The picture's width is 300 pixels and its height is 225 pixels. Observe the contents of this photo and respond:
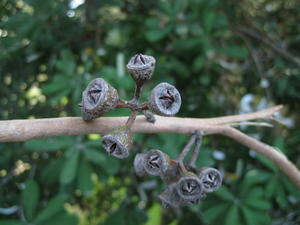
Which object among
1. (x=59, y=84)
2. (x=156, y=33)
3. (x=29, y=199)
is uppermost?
(x=156, y=33)

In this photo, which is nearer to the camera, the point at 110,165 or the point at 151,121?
the point at 151,121

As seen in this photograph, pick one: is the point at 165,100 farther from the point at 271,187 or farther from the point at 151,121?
the point at 271,187

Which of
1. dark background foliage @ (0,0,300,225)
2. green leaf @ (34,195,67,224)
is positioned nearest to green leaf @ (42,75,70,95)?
dark background foliage @ (0,0,300,225)

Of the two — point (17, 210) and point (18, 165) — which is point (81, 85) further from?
point (17, 210)

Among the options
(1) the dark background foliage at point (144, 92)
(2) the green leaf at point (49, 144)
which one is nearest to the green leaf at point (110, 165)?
(1) the dark background foliage at point (144, 92)

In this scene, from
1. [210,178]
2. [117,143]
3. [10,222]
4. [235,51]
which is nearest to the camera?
[117,143]

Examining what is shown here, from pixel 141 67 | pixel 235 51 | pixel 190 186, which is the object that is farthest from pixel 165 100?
pixel 235 51

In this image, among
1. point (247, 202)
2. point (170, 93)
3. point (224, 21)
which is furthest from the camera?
point (224, 21)

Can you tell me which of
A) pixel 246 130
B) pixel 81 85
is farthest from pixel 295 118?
pixel 81 85
